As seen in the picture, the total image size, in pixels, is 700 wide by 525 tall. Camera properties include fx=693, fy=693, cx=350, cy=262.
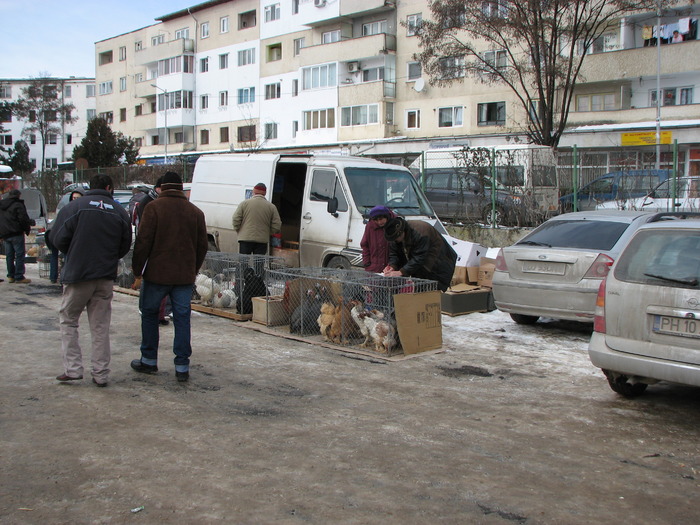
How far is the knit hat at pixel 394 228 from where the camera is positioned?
7.87 metres

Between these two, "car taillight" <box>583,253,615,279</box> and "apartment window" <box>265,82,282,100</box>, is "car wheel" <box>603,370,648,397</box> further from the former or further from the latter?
"apartment window" <box>265,82,282,100</box>

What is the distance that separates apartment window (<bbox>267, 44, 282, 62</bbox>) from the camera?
50.3 m

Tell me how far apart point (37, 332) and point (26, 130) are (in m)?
75.4

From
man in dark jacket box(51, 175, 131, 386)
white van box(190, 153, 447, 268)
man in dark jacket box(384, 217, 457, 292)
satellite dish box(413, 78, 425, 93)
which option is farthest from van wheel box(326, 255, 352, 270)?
satellite dish box(413, 78, 425, 93)

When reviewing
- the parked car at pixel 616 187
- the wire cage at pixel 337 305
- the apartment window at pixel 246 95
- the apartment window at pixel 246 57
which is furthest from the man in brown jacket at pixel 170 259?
the apartment window at pixel 246 57

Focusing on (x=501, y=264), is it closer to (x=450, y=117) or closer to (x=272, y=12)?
(x=450, y=117)

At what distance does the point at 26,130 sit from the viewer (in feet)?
247

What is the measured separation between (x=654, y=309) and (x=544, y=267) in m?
3.49

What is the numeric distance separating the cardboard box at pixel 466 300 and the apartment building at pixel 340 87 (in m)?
6.05

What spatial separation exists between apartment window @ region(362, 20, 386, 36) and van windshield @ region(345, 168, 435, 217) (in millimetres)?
34078

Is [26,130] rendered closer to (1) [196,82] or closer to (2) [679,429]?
(1) [196,82]

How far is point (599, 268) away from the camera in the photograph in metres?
8.58

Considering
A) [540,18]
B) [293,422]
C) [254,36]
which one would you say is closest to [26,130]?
[254,36]

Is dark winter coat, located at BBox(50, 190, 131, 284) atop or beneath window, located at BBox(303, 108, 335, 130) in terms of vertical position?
beneath
